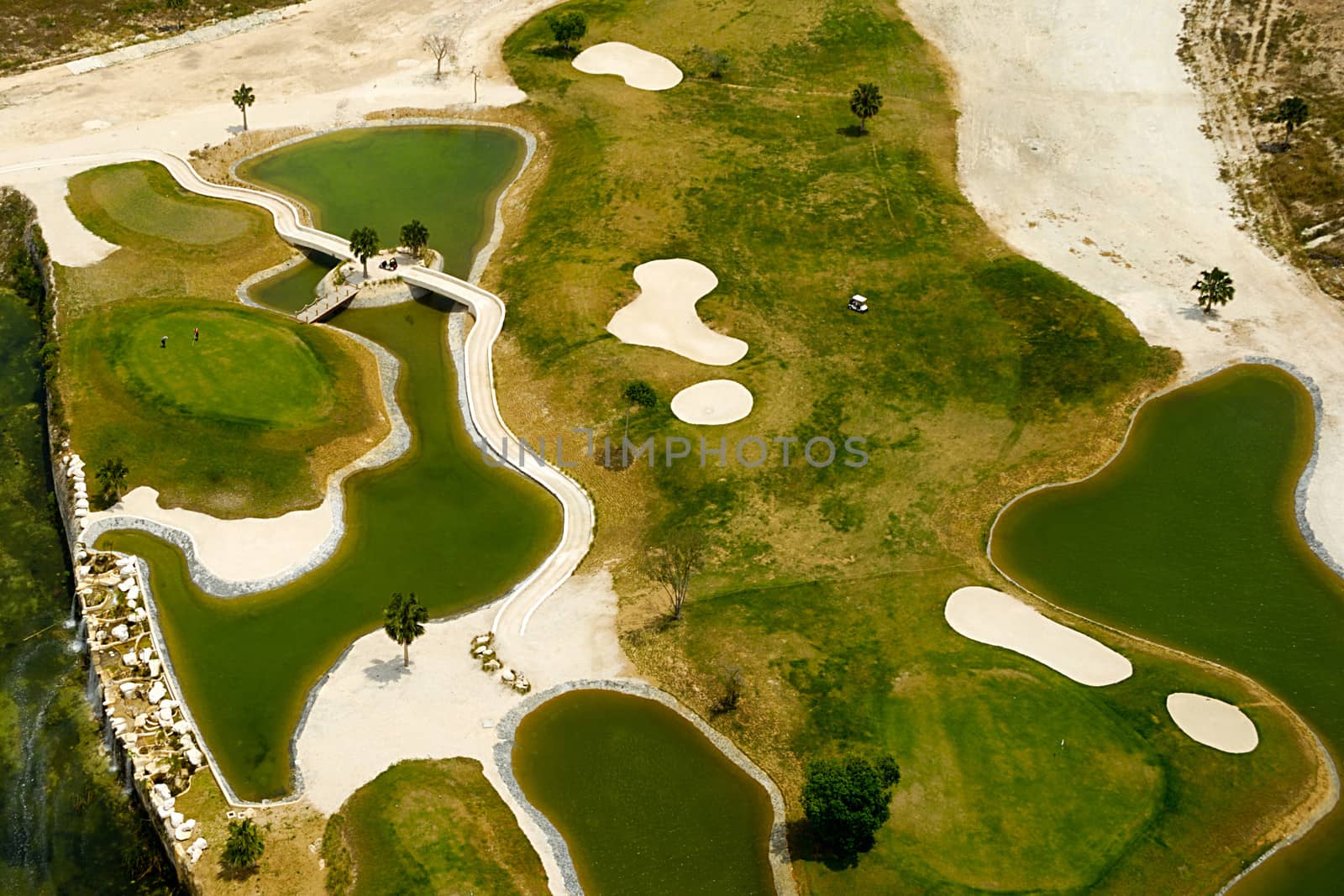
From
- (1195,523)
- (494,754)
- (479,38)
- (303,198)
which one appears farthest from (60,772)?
(479,38)

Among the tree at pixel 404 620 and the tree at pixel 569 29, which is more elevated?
the tree at pixel 569 29

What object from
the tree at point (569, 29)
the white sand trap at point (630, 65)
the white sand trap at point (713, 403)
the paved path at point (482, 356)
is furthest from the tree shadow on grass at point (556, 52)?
the white sand trap at point (713, 403)

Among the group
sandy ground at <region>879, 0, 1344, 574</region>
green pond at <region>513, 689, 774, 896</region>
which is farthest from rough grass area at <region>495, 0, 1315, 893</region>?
sandy ground at <region>879, 0, 1344, 574</region>

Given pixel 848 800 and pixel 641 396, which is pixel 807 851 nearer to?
pixel 848 800

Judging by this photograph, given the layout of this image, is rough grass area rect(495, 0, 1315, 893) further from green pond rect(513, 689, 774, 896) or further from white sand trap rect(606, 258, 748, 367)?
green pond rect(513, 689, 774, 896)

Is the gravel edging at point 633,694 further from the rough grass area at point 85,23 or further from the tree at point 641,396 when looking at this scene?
the rough grass area at point 85,23

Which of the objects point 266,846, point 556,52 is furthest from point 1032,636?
point 556,52
